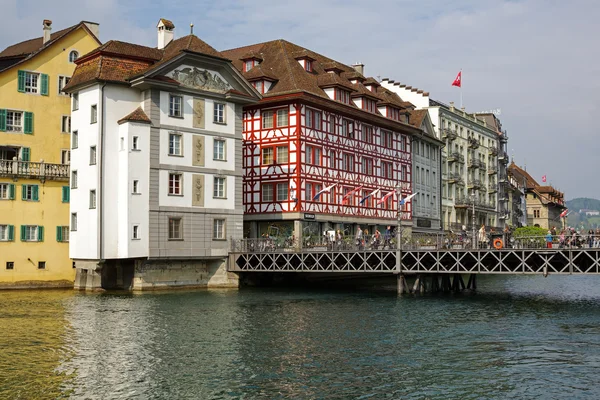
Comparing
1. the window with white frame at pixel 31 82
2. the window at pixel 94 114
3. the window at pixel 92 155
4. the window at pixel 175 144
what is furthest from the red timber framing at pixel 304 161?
the window with white frame at pixel 31 82

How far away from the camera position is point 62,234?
52.0 m

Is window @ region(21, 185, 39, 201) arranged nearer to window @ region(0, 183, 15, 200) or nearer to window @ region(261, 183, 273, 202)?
window @ region(0, 183, 15, 200)

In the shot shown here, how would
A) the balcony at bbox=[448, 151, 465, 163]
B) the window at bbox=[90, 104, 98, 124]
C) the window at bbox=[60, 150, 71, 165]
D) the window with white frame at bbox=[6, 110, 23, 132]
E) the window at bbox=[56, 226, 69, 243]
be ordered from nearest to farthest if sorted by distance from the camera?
1. the window at bbox=[90, 104, 98, 124]
2. the window with white frame at bbox=[6, 110, 23, 132]
3. the window at bbox=[56, 226, 69, 243]
4. the window at bbox=[60, 150, 71, 165]
5. the balcony at bbox=[448, 151, 465, 163]

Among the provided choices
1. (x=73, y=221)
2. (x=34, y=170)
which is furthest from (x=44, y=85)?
(x=73, y=221)

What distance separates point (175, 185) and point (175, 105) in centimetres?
499

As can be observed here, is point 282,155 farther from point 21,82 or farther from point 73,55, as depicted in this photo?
point 21,82

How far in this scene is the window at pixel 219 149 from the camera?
52.3 m

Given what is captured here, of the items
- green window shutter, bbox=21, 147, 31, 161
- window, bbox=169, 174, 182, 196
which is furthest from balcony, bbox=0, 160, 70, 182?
window, bbox=169, 174, 182, 196

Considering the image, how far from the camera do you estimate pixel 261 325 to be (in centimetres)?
3281

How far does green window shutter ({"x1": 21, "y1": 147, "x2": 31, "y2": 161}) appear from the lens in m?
51.2

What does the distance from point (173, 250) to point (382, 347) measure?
80.9ft

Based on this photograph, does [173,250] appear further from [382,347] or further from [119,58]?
[382,347]

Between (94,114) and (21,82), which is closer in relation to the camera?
(94,114)

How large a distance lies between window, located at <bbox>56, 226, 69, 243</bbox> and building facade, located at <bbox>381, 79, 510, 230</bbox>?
44.0 m
